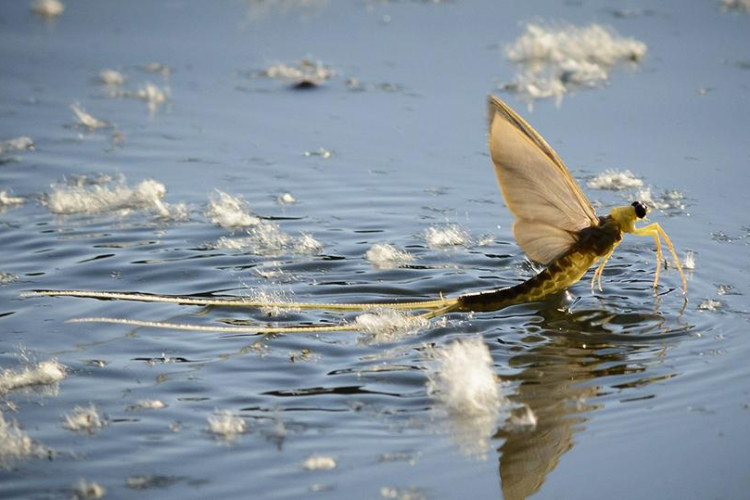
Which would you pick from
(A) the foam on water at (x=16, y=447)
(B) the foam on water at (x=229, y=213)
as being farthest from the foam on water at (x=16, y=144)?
(A) the foam on water at (x=16, y=447)

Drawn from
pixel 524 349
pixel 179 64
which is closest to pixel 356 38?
pixel 179 64

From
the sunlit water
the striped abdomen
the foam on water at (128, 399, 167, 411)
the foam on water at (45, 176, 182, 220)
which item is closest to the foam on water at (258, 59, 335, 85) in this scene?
the sunlit water

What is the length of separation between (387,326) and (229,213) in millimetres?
1654

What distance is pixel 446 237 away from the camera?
5520 millimetres

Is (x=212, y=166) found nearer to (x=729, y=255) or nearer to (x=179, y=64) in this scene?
(x=179, y=64)

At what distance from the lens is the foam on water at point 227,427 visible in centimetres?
362

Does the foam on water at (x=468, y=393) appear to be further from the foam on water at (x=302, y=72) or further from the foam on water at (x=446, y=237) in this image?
the foam on water at (x=302, y=72)

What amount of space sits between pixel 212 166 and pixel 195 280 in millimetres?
1716

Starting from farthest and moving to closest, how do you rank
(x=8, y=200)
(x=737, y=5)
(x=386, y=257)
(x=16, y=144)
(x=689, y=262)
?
(x=737, y=5) < (x=16, y=144) < (x=8, y=200) < (x=386, y=257) < (x=689, y=262)

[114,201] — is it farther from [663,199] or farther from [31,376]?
[663,199]

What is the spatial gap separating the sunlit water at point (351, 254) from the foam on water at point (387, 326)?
0.05 feet

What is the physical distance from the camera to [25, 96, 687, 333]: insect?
446cm

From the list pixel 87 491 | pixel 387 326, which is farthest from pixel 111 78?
pixel 87 491

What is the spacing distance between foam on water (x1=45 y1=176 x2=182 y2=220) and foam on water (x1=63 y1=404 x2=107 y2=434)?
2.29 metres
